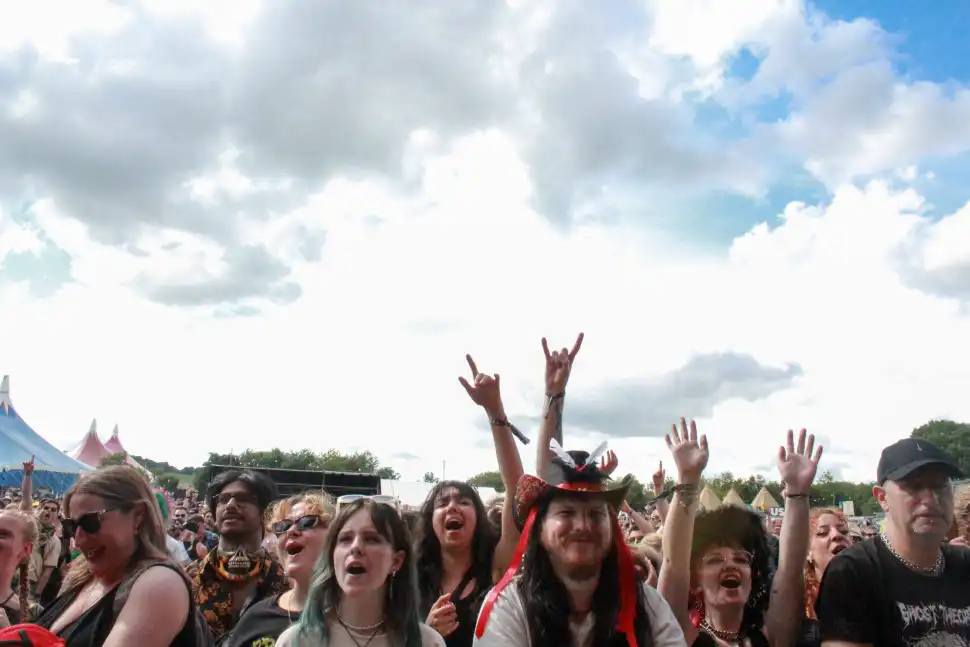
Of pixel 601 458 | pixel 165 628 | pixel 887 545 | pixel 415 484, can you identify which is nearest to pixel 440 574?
pixel 601 458

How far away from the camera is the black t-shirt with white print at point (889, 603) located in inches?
125

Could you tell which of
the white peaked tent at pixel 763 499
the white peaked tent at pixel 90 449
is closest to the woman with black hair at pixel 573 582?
the white peaked tent at pixel 763 499

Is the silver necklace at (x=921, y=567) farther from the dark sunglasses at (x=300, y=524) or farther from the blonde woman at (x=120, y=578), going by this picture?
the blonde woman at (x=120, y=578)

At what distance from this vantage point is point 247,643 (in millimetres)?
3426

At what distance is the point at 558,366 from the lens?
4.22 metres

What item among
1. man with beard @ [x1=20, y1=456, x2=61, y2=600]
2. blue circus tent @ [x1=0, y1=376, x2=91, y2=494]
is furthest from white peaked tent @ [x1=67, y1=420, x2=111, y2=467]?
man with beard @ [x1=20, y1=456, x2=61, y2=600]

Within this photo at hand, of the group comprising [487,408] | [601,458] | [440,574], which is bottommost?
[440,574]

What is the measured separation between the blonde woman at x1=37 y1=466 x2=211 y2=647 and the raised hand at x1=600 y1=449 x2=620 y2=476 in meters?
1.76

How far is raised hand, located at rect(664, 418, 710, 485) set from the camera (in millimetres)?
3434

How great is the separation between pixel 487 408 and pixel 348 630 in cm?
145

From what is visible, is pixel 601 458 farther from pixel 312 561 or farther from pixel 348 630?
pixel 312 561

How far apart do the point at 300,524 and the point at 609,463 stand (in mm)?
1633

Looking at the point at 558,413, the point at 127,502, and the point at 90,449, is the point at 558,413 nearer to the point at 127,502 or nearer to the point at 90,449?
the point at 127,502

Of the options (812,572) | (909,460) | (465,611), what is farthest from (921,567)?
(465,611)
